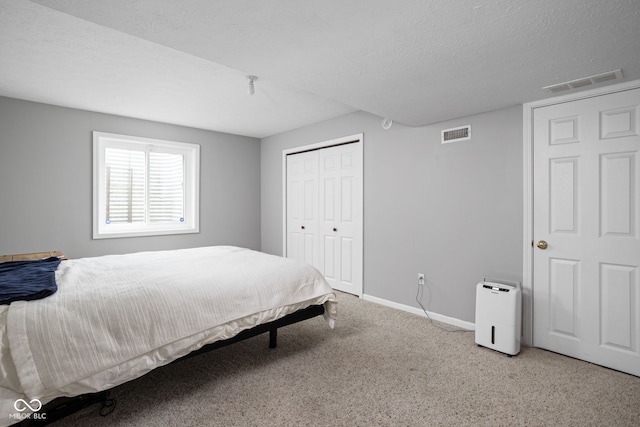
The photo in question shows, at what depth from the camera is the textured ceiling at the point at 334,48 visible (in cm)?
149

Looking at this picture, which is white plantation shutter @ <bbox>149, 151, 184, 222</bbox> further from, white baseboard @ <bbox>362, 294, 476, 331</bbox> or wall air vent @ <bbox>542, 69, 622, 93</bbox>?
wall air vent @ <bbox>542, 69, 622, 93</bbox>

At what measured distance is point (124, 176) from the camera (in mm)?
4324

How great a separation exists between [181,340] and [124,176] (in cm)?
333

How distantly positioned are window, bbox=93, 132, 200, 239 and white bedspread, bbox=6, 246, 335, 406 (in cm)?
168

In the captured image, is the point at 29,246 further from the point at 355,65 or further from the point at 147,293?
the point at 355,65

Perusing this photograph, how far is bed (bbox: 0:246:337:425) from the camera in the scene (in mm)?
1419

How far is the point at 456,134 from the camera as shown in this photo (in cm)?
315

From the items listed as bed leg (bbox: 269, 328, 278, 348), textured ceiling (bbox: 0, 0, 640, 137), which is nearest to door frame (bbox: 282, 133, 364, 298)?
textured ceiling (bbox: 0, 0, 640, 137)

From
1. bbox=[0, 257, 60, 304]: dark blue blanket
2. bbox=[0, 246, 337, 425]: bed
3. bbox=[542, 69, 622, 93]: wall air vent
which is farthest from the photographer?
bbox=[542, 69, 622, 93]: wall air vent

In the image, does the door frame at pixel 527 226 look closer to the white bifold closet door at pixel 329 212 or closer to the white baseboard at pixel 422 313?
the white baseboard at pixel 422 313

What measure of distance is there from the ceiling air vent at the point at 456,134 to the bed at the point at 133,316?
1907mm

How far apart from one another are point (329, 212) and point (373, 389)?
2.67 meters

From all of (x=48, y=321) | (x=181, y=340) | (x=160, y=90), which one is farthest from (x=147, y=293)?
(x=160, y=90)

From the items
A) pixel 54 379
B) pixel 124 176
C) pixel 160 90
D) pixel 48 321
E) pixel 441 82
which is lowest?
pixel 54 379
